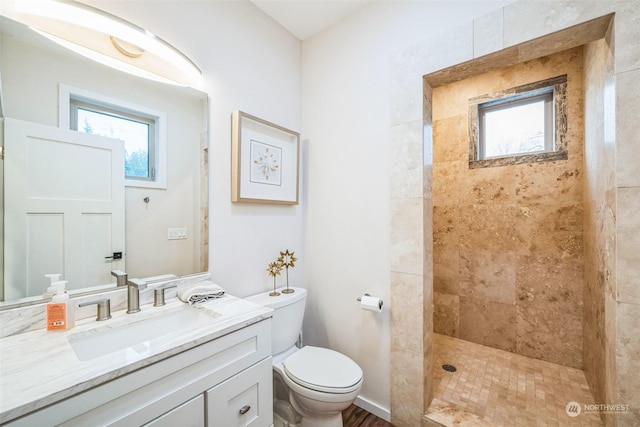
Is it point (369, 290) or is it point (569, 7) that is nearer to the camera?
point (569, 7)

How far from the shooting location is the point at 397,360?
1549 mm

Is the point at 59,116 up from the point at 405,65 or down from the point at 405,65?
down

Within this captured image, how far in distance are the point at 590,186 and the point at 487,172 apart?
0.70 meters

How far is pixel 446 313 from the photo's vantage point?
100 inches

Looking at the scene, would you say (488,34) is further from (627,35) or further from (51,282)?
(51,282)

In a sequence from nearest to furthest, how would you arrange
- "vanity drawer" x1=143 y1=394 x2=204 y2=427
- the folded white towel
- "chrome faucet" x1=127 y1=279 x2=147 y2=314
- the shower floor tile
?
1. "vanity drawer" x1=143 y1=394 x2=204 y2=427
2. "chrome faucet" x1=127 y1=279 x2=147 y2=314
3. the folded white towel
4. the shower floor tile

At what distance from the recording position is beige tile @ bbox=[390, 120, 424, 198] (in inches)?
57.7

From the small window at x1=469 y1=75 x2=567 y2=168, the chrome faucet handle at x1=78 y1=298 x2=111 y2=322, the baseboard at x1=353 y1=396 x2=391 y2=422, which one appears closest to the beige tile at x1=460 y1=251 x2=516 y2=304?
the small window at x1=469 y1=75 x2=567 y2=168

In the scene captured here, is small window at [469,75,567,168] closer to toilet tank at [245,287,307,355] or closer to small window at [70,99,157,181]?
toilet tank at [245,287,307,355]

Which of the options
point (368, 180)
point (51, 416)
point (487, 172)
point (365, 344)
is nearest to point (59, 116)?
point (51, 416)

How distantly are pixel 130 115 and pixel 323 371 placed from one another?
1.61 metres

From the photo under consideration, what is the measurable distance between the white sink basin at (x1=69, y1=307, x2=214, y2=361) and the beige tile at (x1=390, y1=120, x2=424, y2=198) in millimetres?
1204

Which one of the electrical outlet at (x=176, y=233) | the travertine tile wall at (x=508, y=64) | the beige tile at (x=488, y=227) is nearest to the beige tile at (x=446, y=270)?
the beige tile at (x=488, y=227)

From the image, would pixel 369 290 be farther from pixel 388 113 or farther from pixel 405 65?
pixel 405 65
